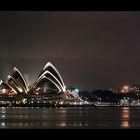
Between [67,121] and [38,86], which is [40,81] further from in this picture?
[67,121]

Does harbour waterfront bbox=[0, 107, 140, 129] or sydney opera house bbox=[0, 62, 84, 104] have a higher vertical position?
sydney opera house bbox=[0, 62, 84, 104]

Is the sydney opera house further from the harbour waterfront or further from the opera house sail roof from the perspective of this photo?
the harbour waterfront

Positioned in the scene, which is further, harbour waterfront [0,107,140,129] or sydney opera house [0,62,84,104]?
sydney opera house [0,62,84,104]

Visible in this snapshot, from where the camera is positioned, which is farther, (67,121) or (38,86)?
(38,86)

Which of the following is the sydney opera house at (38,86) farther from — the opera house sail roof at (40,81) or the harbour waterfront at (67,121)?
the harbour waterfront at (67,121)

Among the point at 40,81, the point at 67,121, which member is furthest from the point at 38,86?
the point at 67,121

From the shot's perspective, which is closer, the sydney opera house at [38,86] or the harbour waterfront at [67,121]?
the harbour waterfront at [67,121]

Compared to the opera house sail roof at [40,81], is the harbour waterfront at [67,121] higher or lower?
lower

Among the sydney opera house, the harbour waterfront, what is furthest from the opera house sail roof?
the harbour waterfront

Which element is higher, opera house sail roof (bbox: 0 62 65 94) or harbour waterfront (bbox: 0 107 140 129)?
opera house sail roof (bbox: 0 62 65 94)

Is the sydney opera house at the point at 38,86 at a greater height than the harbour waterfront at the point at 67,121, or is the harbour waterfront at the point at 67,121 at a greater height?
the sydney opera house at the point at 38,86

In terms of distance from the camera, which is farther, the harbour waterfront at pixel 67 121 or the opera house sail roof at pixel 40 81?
the opera house sail roof at pixel 40 81

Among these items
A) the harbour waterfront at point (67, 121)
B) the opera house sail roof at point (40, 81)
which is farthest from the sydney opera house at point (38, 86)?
the harbour waterfront at point (67, 121)
